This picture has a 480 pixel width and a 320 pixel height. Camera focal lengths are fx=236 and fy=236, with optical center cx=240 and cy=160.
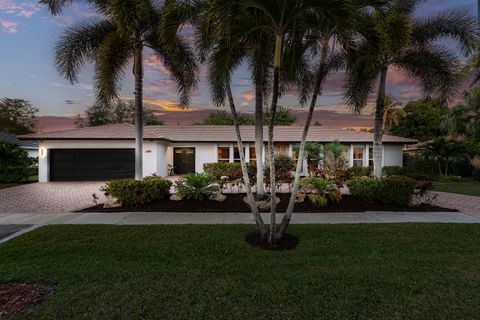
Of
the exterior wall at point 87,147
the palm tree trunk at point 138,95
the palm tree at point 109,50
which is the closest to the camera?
the palm tree at point 109,50

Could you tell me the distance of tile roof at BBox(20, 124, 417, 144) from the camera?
53.6ft

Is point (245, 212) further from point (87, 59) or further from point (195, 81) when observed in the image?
point (87, 59)

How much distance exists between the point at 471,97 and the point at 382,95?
1194cm

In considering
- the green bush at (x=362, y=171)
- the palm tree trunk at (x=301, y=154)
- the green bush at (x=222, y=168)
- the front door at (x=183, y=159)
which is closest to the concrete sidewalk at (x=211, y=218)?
the palm tree trunk at (x=301, y=154)

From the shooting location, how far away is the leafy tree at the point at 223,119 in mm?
33172

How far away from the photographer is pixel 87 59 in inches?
355

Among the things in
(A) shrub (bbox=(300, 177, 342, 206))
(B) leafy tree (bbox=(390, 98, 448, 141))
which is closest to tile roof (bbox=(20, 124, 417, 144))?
(A) shrub (bbox=(300, 177, 342, 206))

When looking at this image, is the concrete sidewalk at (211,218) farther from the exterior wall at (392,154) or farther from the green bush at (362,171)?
the exterior wall at (392,154)

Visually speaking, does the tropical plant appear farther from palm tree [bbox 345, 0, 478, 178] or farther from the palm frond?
the palm frond

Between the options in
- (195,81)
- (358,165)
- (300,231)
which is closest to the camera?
(300,231)

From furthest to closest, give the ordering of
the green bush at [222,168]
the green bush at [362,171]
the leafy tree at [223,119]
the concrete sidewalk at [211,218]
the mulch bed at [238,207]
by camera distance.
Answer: the leafy tree at [223,119]
the green bush at [362,171]
the green bush at [222,168]
the mulch bed at [238,207]
the concrete sidewalk at [211,218]

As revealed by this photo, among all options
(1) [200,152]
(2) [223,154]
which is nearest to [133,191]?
(1) [200,152]

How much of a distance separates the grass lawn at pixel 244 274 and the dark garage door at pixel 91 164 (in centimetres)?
1173

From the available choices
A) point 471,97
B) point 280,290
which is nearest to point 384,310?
point 280,290
